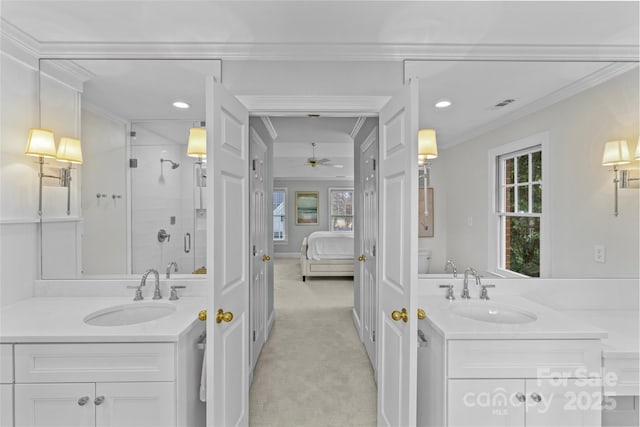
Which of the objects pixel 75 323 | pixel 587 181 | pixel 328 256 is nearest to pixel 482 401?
pixel 587 181

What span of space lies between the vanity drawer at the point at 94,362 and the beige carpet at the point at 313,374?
998 mm

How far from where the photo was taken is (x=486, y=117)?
6.71 ft

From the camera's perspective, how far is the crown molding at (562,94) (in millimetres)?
1809

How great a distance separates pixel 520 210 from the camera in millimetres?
2010

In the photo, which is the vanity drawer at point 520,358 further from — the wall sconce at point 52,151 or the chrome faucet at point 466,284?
the wall sconce at point 52,151

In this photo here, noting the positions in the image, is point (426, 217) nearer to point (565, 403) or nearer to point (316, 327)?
point (565, 403)

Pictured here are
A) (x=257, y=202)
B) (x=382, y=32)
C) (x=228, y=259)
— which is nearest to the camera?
(x=228, y=259)

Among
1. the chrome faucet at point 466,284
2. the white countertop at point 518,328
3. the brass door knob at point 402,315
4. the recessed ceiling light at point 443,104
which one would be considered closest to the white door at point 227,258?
the brass door knob at point 402,315

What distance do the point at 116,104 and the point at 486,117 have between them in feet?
8.20

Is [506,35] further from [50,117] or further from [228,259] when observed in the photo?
[50,117]

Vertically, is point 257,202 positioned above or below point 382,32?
below

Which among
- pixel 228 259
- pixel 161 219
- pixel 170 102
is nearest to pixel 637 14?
pixel 228 259

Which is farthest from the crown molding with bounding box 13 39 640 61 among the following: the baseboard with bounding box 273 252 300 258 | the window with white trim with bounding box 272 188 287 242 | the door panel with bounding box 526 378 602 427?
the baseboard with bounding box 273 252 300 258

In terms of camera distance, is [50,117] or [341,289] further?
[341,289]
